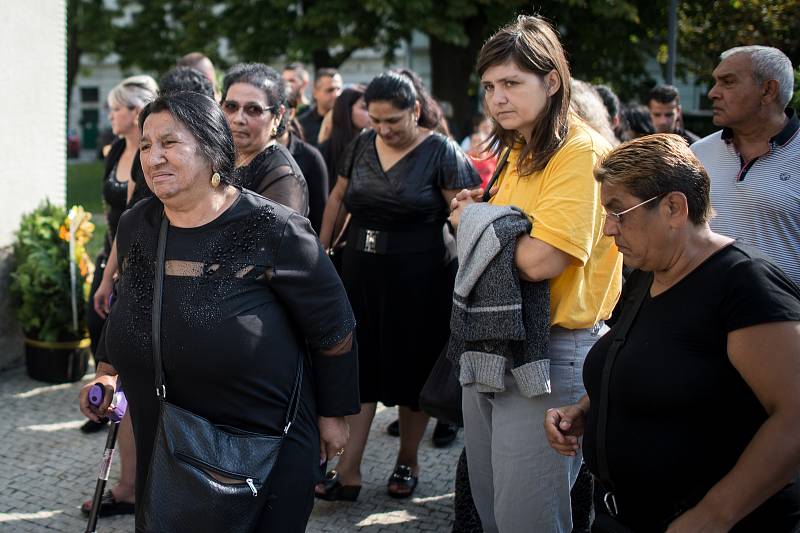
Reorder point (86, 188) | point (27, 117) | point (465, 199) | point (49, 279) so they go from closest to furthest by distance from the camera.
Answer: point (465, 199), point (49, 279), point (27, 117), point (86, 188)

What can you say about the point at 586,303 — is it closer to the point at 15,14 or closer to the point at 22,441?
the point at 22,441

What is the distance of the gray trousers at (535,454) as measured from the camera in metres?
2.91

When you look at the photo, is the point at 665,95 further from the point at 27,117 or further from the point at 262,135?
the point at 27,117

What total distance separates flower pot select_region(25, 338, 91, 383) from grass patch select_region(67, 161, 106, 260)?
5.05m

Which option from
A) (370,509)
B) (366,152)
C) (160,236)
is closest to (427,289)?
(366,152)

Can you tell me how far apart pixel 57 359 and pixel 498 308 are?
4.68m

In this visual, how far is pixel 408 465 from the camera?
4.80 metres

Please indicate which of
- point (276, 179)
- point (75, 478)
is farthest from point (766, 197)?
point (75, 478)

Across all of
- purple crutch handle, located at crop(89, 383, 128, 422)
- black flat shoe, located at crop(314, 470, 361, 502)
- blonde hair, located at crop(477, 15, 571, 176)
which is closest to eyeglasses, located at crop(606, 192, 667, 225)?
blonde hair, located at crop(477, 15, 571, 176)

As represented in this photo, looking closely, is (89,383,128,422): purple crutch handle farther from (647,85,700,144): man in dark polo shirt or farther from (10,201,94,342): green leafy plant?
(647,85,700,144): man in dark polo shirt

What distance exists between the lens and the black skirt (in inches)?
182

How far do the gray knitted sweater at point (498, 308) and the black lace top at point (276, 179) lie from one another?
44.9 inches

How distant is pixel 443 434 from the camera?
554cm

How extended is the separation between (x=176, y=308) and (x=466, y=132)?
14226 mm
